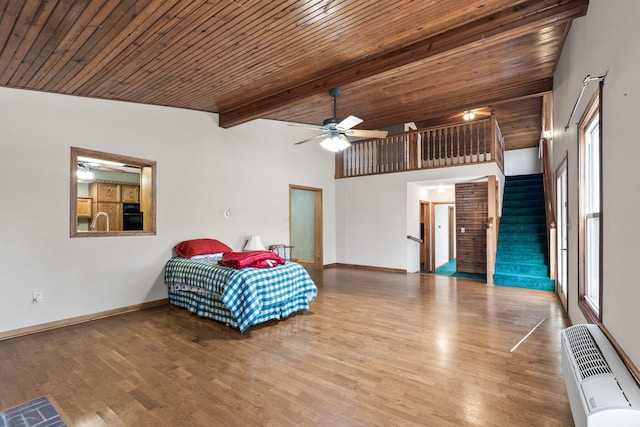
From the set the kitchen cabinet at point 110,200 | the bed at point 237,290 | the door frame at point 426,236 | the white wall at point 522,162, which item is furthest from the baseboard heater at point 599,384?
the white wall at point 522,162

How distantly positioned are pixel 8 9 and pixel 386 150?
21.9ft

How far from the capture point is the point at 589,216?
3027 millimetres

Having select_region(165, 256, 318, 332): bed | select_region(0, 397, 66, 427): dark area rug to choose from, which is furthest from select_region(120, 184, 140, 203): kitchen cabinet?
select_region(0, 397, 66, 427): dark area rug

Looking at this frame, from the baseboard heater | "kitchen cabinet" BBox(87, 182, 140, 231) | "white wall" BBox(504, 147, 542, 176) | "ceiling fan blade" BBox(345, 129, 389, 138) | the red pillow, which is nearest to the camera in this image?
the baseboard heater

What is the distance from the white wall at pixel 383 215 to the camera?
7098mm

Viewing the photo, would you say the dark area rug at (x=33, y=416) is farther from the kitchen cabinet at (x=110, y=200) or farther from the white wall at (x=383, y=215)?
the white wall at (x=383, y=215)

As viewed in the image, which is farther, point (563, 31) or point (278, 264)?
point (278, 264)

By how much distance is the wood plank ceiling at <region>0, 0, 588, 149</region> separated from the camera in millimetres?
2604

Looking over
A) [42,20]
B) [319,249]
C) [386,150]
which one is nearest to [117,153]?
[42,20]

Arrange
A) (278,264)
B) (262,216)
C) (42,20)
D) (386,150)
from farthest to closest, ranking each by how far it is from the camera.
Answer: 1. (386,150)
2. (262,216)
3. (278,264)
4. (42,20)

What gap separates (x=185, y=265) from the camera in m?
4.49

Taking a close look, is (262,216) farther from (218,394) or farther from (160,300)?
(218,394)

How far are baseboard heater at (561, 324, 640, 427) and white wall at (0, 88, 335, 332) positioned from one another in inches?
192

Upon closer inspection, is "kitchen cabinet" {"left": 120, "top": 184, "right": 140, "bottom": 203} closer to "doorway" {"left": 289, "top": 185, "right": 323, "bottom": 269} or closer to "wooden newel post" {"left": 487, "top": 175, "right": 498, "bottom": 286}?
"doorway" {"left": 289, "top": 185, "right": 323, "bottom": 269}
